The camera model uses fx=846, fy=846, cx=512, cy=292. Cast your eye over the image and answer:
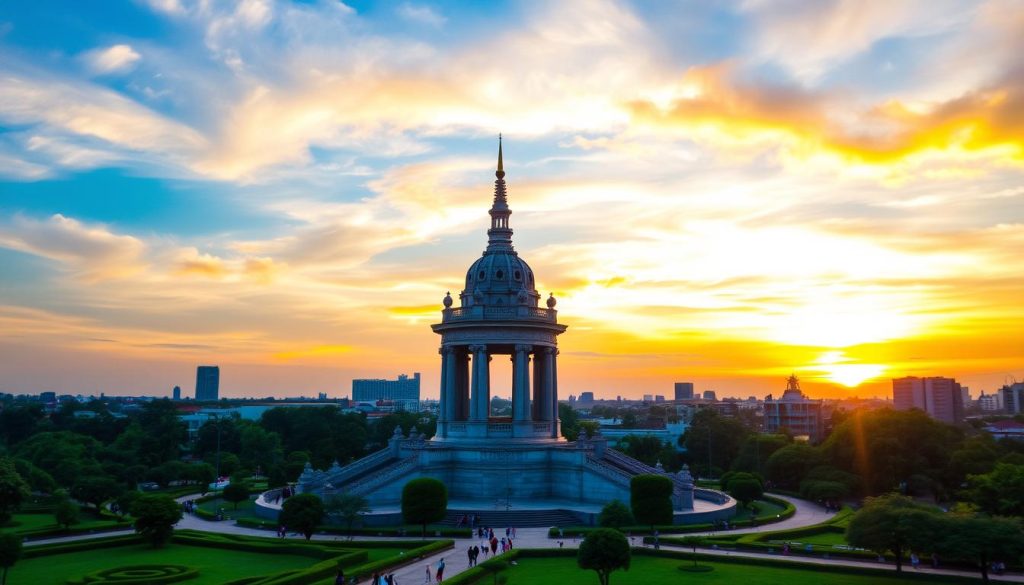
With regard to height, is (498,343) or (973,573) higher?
(498,343)

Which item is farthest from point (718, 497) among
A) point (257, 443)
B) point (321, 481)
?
point (257, 443)

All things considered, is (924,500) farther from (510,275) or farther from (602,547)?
(602,547)

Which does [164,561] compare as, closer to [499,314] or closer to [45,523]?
[45,523]

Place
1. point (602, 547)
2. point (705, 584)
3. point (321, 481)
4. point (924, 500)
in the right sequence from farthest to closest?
point (924, 500) < point (321, 481) < point (705, 584) < point (602, 547)

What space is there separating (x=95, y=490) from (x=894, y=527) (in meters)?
54.0

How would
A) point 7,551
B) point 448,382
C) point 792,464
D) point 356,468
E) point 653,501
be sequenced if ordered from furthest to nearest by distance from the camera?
point 792,464 < point 448,382 < point 356,468 < point 653,501 < point 7,551

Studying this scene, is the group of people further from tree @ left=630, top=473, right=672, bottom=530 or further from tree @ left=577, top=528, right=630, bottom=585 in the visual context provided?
tree @ left=630, top=473, right=672, bottom=530

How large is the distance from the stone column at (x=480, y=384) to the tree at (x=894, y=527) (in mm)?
35361

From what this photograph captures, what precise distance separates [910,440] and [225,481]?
68.6 m

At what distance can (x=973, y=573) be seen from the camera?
3922 centimetres

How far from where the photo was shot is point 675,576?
1554 inches

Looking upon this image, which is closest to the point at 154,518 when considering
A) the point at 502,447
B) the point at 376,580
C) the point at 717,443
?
the point at 376,580

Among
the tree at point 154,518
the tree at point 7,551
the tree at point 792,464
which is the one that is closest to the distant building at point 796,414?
the tree at point 792,464

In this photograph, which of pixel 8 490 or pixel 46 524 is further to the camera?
pixel 46 524
